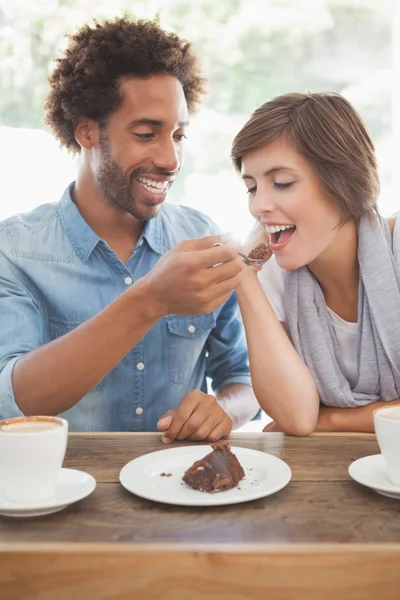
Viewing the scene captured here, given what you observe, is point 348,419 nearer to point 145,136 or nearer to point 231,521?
point 231,521

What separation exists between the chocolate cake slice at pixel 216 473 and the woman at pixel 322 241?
531 mm

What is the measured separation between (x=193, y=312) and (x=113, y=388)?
50cm

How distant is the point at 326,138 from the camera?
1.68 metres

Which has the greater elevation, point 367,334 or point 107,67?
point 107,67

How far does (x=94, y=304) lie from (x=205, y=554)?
1.07 metres

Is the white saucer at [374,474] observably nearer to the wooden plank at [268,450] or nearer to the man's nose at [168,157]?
the wooden plank at [268,450]

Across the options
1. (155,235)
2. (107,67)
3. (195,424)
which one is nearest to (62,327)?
(155,235)

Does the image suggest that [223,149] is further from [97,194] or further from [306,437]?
[306,437]

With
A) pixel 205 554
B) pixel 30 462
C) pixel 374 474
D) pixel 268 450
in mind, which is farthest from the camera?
pixel 268 450

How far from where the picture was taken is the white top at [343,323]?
5.81 feet

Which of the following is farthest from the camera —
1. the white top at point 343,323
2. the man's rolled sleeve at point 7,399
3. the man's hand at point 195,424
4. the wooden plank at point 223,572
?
the white top at point 343,323

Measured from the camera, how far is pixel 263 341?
5.36 feet

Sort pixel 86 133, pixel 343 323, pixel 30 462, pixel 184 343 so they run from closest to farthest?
pixel 30 462 → pixel 343 323 → pixel 184 343 → pixel 86 133

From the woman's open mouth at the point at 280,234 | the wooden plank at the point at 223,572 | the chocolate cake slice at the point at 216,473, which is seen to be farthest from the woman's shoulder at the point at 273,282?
the wooden plank at the point at 223,572
